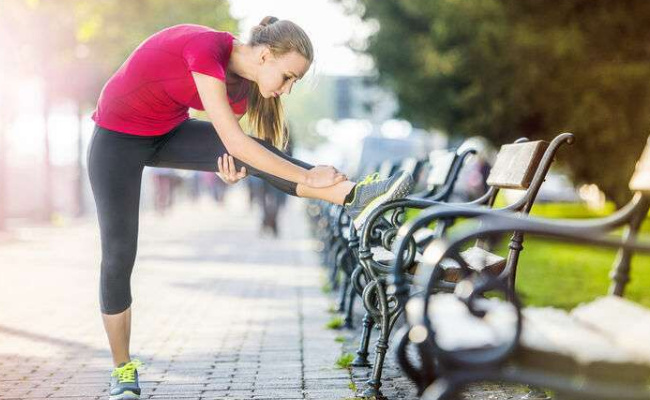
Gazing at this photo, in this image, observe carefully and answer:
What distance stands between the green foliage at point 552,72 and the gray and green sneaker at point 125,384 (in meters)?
22.5

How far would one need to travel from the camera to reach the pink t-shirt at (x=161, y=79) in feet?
13.7

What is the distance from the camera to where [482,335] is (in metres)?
2.81

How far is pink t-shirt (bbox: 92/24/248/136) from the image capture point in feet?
13.7

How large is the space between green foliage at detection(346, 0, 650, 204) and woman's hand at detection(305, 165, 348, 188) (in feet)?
72.5

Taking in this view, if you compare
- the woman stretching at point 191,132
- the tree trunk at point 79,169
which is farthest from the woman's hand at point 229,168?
the tree trunk at point 79,169

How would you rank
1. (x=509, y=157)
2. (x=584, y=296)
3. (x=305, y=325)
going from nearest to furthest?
1. (x=509, y=157)
2. (x=305, y=325)
3. (x=584, y=296)

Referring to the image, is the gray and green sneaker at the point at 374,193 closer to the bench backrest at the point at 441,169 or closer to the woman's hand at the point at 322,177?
the woman's hand at the point at 322,177

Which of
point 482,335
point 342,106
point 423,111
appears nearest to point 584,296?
point 482,335

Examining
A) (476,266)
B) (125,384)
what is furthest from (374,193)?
(125,384)

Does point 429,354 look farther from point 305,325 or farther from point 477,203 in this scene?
point 305,325

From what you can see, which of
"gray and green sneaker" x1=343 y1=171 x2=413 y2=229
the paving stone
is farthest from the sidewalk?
"gray and green sneaker" x1=343 y1=171 x2=413 y2=229

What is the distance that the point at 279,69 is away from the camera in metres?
4.25

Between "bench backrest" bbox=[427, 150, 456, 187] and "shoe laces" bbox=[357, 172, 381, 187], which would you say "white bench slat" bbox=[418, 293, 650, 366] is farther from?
"bench backrest" bbox=[427, 150, 456, 187]

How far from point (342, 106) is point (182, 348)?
3749 inches
